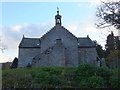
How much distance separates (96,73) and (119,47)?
5.65 meters

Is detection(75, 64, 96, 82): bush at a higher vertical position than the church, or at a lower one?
lower

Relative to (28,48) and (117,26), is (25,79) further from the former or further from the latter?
(28,48)

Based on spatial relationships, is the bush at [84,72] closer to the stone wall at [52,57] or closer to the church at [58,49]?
the stone wall at [52,57]

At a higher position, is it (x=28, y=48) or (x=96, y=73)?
(x=28, y=48)

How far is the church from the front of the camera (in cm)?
5300

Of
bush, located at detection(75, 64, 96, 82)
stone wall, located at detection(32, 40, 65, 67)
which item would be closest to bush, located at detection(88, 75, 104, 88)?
bush, located at detection(75, 64, 96, 82)

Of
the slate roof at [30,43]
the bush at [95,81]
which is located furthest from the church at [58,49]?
the bush at [95,81]

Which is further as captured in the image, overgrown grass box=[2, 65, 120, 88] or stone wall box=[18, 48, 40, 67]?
stone wall box=[18, 48, 40, 67]

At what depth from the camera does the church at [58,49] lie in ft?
174

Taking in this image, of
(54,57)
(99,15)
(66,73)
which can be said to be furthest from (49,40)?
(99,15)

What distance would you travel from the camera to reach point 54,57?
52.4 metres

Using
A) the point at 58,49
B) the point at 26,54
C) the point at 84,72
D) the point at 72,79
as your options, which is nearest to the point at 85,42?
the point at 58,49

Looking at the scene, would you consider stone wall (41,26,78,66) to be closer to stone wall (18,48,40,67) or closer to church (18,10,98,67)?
church (18,10,98,67)

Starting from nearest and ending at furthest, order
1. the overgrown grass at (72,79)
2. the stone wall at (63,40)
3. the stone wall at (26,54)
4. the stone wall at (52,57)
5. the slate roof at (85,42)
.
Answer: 1. the overgrown grass at (72,79)
2. the stone wall at (52,57)
3. the stone wall at (63,40)
4. the stone wall at (26,54)
5. the slate roof at (85,42)
